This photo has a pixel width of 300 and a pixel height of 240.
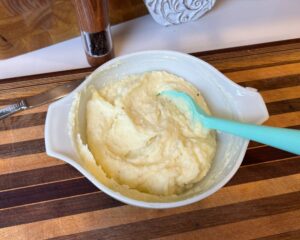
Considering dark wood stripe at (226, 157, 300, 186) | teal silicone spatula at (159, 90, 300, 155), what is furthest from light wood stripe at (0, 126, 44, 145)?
dark wood stripe at (226, 157, 300, 186)

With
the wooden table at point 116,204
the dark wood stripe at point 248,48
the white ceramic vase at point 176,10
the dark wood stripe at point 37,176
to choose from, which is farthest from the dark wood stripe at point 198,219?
the white ceramic vase at point 176,10

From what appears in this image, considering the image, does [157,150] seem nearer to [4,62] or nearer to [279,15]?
[4,62]

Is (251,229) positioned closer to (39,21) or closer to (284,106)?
(284,106)

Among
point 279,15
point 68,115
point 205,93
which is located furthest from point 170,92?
point 279,15

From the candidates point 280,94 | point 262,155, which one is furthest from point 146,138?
point 280,94

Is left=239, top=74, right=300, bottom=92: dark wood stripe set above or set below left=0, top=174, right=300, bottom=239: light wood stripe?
above

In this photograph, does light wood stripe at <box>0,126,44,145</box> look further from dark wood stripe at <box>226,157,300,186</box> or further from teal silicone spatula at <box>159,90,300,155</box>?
dark wood stripe at <box>226,157,300,186</box>
